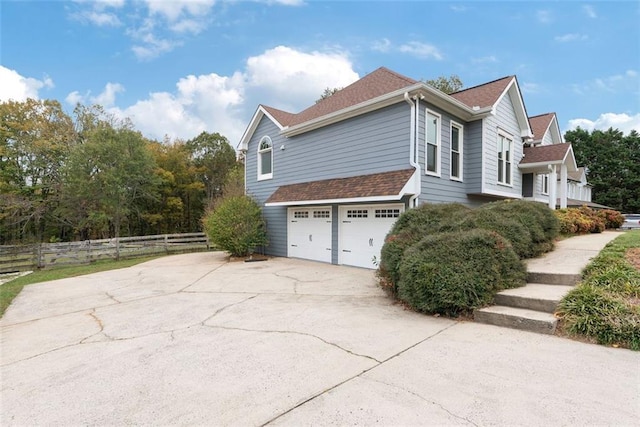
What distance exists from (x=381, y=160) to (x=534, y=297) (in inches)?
228

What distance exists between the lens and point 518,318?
13.8 ft

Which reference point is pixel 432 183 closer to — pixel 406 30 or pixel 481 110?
pixel 481 110

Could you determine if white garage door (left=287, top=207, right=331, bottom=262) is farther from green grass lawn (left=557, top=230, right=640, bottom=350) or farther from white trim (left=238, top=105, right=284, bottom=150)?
green grass lawn (left=557, top=230, right=640, bottom=350)

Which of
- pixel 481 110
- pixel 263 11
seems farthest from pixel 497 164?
pixel 263 11

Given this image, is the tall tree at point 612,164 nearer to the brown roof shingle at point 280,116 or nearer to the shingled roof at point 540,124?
the shingled roof at point 540,124

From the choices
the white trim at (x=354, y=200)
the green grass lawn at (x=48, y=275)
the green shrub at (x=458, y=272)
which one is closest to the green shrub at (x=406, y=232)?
the green shrub at (x=458, y=272)

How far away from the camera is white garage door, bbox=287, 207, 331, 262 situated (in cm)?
1129

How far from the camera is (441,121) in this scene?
941cm

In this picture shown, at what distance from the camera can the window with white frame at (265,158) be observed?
13.9 meters

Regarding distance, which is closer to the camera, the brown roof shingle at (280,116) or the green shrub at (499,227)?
the green shrub at (499,227)

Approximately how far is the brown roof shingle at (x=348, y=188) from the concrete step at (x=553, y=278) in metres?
3.49

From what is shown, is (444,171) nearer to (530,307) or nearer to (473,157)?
(473,157)

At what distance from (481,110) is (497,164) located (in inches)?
92.8

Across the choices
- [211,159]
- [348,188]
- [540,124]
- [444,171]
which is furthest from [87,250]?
[540,124]
